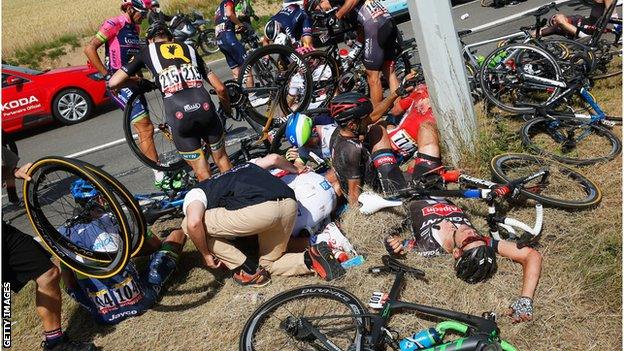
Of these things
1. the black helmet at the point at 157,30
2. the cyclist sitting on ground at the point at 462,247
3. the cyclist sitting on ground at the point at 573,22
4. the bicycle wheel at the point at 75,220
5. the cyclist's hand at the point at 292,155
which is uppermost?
the black helmet at the point at 157,30

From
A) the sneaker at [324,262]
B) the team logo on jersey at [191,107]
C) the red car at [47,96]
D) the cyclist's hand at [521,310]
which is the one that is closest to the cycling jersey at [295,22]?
the red car at [47,96]

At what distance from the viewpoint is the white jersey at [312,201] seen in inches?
201

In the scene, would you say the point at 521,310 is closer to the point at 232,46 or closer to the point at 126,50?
the point at 126,50

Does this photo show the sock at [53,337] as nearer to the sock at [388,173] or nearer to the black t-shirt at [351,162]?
the black t-shirt at [351,162]

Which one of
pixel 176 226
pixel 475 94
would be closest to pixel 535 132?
pixel 475 94

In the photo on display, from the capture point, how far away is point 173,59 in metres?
5.68

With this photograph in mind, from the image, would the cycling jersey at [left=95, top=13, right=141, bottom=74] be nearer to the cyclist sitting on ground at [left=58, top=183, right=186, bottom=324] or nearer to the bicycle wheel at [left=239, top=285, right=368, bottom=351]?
the cyclist sitting on ground at [left=58, top=183, right=186, bottom=324]

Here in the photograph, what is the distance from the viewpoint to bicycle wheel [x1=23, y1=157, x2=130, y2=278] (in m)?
4.27

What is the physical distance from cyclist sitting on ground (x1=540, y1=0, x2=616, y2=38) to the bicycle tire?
6.64m

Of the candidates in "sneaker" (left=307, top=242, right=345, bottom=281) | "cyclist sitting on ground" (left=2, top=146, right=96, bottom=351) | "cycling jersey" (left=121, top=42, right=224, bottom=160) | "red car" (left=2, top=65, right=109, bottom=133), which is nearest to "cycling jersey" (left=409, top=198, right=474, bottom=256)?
"sneaker" (left=307, top=242, right=345, bottom=281)

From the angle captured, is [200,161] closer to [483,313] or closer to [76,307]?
[76,307]

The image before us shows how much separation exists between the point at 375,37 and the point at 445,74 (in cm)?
216

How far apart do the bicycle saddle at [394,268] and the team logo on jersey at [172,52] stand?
9.67 ft

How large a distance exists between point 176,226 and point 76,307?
1373mm
